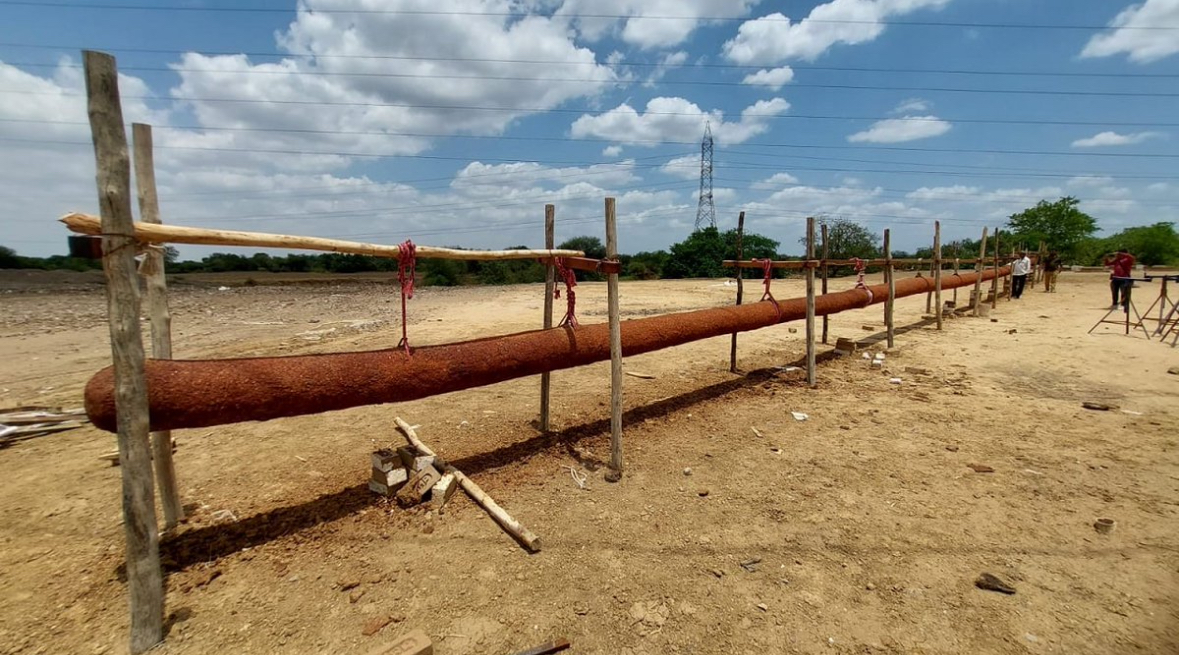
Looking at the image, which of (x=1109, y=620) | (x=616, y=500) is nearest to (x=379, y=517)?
(x=616, y=500)

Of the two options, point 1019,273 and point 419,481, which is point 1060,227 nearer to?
point 1019,273

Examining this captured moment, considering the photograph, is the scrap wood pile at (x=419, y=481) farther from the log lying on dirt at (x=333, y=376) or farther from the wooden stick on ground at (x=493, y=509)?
the log lying on dirt at (x=333, y=376)

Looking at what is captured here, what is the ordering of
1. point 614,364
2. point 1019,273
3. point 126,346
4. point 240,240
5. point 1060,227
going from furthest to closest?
point 1060,227 → point 1019,273 → point 614,364 → point 240,240 → point 126,346

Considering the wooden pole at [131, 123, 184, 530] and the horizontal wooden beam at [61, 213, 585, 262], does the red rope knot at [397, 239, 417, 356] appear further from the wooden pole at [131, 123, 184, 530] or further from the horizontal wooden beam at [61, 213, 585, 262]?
the wooden pole at [131, 123, 184, 530]

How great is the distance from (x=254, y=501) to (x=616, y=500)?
105 inches

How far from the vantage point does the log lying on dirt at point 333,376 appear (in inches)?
97.7

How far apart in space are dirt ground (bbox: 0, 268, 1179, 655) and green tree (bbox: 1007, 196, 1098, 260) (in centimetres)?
4351

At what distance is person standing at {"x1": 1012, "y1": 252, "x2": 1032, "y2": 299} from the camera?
1703 cm

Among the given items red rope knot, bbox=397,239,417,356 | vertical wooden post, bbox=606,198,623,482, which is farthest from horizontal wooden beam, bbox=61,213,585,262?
vertical wooden post, bbox=606,198,623,482

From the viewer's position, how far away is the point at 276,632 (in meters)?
2.37

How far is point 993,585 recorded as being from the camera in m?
2.73

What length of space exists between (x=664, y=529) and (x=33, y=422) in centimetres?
633

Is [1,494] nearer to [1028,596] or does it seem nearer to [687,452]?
[687,452]

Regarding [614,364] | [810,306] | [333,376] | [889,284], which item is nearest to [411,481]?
[333,376]
